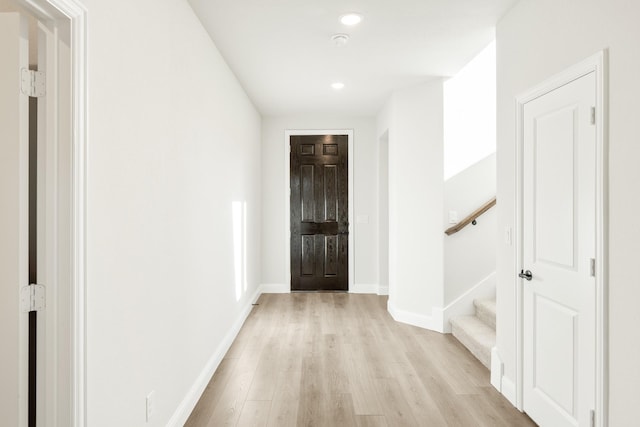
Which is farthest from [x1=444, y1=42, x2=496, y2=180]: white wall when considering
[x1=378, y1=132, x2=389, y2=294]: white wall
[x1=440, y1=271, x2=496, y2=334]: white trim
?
[x1=378, y1=132, x2=389, y2=294]: white wall

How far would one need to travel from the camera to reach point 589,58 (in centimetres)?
191

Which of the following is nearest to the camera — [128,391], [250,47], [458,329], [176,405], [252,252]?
[128,391]

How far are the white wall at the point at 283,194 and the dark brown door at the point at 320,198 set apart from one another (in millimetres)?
149

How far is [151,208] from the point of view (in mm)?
2035

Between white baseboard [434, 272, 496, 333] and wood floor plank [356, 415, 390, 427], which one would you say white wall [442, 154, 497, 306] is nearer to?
white baseboard [434, 272, 496, 333]

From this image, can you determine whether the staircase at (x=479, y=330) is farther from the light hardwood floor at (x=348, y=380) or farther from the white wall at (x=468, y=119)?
the white wall at (x=468, y=119)

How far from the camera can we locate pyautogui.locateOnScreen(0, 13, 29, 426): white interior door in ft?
4.57

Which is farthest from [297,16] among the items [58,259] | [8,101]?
[58,259]

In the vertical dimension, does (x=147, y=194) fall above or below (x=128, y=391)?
above

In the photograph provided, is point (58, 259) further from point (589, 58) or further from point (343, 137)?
point (343, 137)

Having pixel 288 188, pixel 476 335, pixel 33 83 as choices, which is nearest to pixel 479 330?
pixel 476 335

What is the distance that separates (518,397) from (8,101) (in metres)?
3.03

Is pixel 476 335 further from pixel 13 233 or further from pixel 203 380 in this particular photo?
pixel 13 233

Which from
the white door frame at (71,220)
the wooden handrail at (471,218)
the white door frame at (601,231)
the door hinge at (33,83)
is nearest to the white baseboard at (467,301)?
the wooden handrail at (471,218)
